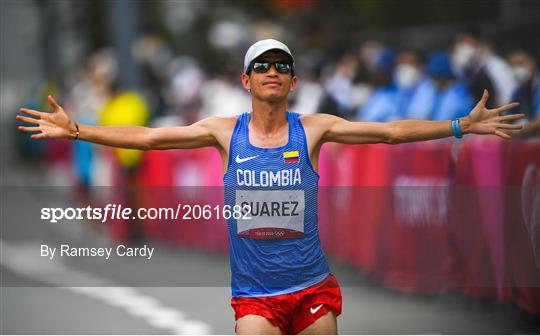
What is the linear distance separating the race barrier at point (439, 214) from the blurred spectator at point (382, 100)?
3.06ft

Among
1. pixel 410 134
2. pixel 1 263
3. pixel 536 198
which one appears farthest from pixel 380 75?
pixel 410 134

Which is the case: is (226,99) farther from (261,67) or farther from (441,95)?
(261,67)

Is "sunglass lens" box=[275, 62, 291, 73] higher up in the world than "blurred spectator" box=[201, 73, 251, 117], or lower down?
lower down

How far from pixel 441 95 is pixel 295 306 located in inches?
312

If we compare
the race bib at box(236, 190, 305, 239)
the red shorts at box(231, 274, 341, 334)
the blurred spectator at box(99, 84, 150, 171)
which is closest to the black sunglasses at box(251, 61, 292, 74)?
the race bib at box(236, 190, 305, 239)

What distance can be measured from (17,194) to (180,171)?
11.5 metres

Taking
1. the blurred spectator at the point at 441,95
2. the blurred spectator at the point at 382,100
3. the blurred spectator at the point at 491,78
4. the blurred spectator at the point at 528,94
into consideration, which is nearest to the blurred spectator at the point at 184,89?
the blurred spectator at the point at 382,100

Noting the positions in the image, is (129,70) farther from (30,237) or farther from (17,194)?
(17,194)

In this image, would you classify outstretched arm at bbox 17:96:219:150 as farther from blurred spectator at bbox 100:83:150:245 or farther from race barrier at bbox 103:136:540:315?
blurred spectator at bbox 100:83:150:245

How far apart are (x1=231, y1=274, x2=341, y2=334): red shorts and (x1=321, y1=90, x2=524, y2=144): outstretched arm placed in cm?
76

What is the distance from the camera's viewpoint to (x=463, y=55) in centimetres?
1670

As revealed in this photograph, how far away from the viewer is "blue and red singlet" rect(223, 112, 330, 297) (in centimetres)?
686

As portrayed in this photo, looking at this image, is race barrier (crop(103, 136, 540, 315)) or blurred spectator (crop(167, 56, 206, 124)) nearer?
race barrier (crop(103, 136, 540, 315))

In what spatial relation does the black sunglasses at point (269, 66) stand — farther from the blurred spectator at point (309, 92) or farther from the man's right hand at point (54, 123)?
the blurred spectator at point (309, 92)
